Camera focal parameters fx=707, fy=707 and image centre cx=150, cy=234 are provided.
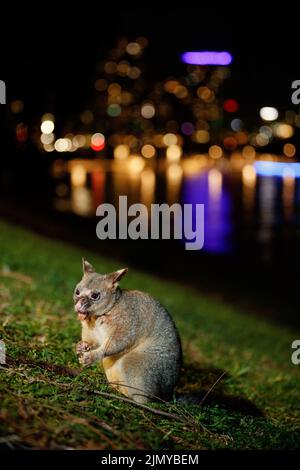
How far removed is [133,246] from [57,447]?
53.3 ft

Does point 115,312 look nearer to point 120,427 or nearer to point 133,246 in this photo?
point 120,427

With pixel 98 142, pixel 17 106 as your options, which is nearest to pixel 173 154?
pixel 98 142

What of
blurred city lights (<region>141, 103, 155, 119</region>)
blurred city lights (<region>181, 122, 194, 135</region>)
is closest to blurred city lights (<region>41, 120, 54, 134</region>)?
blurred city lights (<region>141, 103, 155, 119</region>)

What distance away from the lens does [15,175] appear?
3453 centimetres

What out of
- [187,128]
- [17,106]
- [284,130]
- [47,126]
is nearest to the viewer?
[17,106]

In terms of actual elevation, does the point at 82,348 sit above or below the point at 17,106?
below

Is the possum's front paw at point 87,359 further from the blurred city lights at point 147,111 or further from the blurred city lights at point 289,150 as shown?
the blurred city lights at point 147,111

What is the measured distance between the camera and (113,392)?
4.86 m

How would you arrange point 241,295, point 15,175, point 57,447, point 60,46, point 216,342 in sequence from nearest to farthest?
point 57,447 < point 216,342 < point 241,295 < point 60,46 < point 15,175

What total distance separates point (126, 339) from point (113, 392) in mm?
380

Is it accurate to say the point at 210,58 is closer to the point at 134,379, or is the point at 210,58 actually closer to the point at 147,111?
the point at 147,111

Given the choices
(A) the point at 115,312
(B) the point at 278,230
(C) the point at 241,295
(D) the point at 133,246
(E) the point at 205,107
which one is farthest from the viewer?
(E) the point at 205,107
